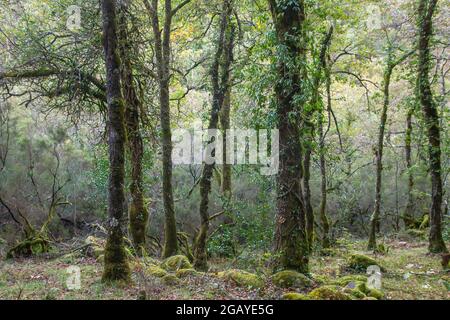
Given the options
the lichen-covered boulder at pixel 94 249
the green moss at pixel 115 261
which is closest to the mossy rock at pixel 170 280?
the green moss at pixel 115 261

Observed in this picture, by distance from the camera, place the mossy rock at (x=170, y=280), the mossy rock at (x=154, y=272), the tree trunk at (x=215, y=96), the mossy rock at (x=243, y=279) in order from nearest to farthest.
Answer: the mossy rock at (x=243, y=279) → the mossy rock at (x=170, y=280) → the mossy rock at (x=154, y=272) → the tree trunk at (x=215, y=96)

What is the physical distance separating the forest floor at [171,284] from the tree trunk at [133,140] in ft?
4.50

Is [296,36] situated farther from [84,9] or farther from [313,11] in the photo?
[84,9]

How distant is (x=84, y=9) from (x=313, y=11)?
16.3 ft

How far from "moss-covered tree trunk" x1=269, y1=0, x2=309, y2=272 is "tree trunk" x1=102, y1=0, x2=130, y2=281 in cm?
282

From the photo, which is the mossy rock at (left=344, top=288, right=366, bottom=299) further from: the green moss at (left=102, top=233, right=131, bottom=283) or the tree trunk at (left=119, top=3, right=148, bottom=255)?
the tree trunk at (left=119, top=3, right=148, bottom=255)

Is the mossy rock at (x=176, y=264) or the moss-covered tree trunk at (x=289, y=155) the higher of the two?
the moss-covered tree trunk at (x=289, y=155)

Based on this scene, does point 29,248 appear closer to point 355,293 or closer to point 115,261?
point 115,261

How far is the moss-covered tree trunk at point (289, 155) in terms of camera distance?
7.96 meters

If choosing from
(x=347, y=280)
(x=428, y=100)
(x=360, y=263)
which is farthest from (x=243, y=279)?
(x=428, y=100)

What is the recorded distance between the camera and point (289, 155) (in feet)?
26.3

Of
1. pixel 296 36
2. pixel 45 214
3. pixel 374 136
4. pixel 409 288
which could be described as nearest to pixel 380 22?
pixel 374 136

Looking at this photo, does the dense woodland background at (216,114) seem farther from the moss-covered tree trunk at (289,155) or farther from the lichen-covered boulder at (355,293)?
the lichen-covered boulder at (355,293)

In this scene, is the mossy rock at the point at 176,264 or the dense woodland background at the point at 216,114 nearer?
the dense woodland background at the point at 216,114
